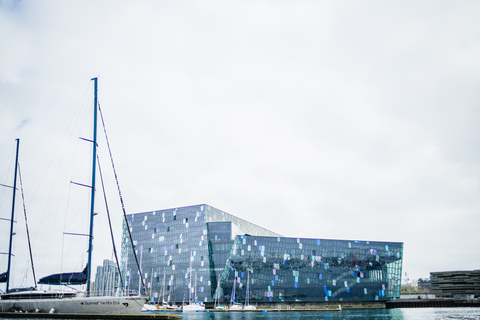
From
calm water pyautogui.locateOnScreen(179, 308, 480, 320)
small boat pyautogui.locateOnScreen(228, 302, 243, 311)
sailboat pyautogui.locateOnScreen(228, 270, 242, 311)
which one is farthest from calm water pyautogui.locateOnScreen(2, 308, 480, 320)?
sailboat pyautogui.locateOnScreen(228, 270, 242, 311)

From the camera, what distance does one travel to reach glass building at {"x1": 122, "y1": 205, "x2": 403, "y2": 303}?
95.0m

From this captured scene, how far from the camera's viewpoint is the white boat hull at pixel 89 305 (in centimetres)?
3638

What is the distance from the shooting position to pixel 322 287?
96.9 meters

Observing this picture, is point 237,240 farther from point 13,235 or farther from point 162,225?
point 13,235

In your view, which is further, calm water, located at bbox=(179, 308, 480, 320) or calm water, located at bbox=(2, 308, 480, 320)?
calm water, located at bbox=(179, 308, 480, 320)

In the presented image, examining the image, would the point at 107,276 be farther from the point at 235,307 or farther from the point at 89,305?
the point at 89,305

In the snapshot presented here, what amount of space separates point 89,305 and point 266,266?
62.6 m

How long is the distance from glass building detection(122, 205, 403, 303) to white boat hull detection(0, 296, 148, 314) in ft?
189

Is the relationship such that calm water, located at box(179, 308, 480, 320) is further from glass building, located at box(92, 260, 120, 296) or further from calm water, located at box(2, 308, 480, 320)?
glass building, located at box(92, 260, 120, 296)

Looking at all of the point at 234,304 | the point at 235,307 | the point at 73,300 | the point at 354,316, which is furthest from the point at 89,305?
the point at 234,304

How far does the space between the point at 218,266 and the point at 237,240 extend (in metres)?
7.79

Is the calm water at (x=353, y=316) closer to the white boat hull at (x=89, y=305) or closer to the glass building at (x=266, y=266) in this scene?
the white boat hull at (x=89, y=305)

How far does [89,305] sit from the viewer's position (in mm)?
36938

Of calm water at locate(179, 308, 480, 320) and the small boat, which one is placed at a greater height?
calm water at locate(179, 308, 480, 320)
